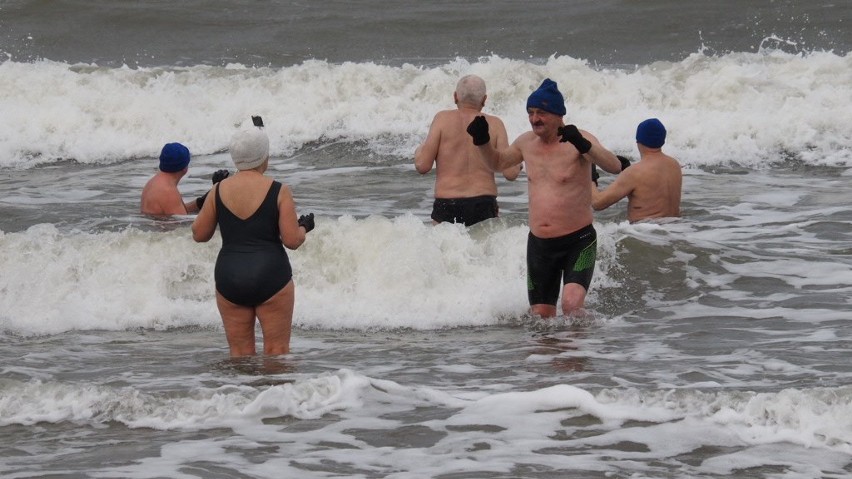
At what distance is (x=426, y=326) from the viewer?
8.90 m

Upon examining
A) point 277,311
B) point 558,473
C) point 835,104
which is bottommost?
point 558,473

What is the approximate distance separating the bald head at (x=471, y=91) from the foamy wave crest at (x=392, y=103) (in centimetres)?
712

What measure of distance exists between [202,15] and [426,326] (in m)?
17.0

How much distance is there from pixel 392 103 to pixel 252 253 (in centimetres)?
1174

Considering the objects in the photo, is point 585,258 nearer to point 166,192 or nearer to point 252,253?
Answer: point 252,253

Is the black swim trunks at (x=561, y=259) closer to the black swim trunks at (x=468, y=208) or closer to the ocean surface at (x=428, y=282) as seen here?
the ocean surface at (x=428, y=282)

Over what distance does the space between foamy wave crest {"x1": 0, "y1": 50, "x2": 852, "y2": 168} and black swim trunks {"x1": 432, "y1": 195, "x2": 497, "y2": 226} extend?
6.82m

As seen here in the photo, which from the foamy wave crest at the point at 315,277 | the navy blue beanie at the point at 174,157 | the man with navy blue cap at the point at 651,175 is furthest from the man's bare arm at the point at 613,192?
the navy blue beanie at the point at 174,157

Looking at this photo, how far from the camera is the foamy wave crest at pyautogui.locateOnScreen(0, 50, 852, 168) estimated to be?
16125mm

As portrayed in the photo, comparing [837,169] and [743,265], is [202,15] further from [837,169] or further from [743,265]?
[743,265]

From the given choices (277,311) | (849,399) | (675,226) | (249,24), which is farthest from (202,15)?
(849,399)

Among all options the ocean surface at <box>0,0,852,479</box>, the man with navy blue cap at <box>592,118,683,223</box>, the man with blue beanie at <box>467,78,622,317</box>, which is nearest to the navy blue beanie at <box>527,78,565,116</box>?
the man with blue beanie at <box>467,78,622,317</box>

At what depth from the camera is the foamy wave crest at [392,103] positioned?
16.1m

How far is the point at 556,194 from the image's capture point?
299 inches
